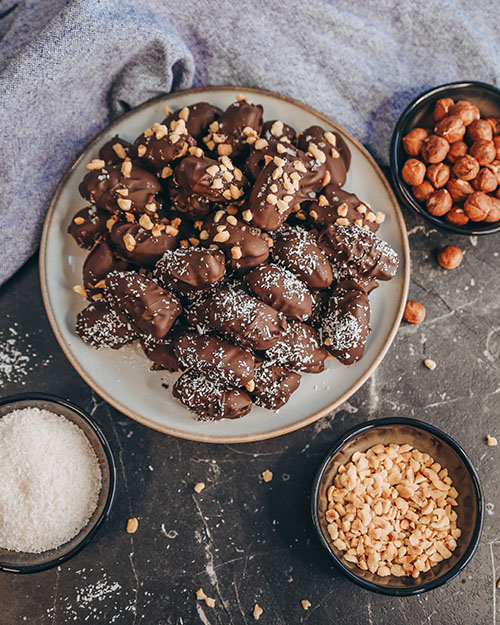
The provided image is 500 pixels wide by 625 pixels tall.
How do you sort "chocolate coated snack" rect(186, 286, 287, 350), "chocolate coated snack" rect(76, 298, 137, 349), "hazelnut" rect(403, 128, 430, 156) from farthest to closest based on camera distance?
"hazelnut" rect(403, 128, 430, 156)
"chocolate coated snack" rect(76, 298, 137, 349)
"chocolate coated snack" rect(186, 286, 287, 350)

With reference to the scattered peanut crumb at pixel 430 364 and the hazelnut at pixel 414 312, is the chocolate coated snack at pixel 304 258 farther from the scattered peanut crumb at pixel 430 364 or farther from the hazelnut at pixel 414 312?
the scattered peanut crumb at pixel 430 364

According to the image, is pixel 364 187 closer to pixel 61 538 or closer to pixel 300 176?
pixel 300 176

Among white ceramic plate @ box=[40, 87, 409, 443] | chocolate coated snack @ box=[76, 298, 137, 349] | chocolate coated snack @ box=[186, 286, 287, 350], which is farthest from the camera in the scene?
white ceramic plate @ box=[40, 87, 409, 443]

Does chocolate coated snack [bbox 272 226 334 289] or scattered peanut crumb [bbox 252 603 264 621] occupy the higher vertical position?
chocolate coated snack [bbox 272 226 334 289]

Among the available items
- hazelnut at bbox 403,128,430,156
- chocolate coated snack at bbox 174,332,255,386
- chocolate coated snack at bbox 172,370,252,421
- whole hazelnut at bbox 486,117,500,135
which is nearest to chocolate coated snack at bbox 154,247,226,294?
chocolate coated snack at bbox 174,332,255,386

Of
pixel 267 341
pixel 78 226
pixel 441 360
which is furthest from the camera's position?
pixel 441 360

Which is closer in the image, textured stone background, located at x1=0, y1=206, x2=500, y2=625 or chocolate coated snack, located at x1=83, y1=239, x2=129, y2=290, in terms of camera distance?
chocolate coated snack, located at x1=83, y1=239, x2=129, y2=290

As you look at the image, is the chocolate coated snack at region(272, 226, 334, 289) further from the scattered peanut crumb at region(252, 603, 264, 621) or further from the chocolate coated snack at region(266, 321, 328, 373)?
the scattered peanut crumb at region(252, 603, 264, 621)

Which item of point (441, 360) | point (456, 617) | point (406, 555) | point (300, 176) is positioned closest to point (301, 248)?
point (300, 176)
